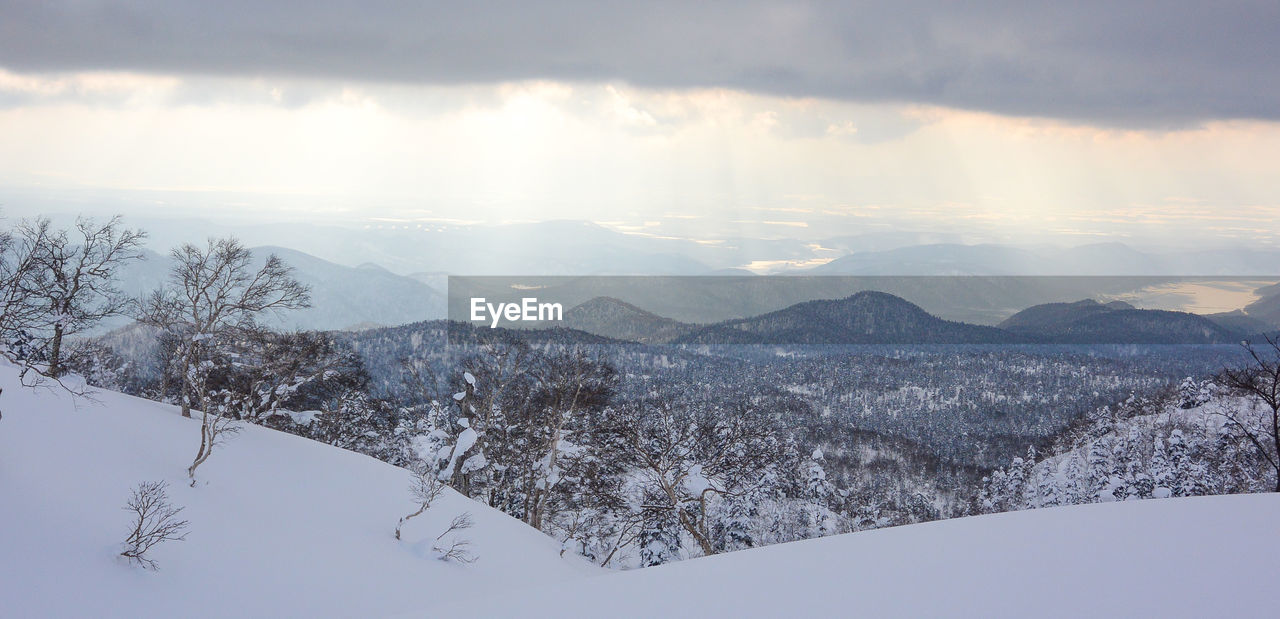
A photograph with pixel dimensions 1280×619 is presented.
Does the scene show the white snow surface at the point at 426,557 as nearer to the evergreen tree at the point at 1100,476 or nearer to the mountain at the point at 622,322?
the evergreen tree at the point at 1100,476

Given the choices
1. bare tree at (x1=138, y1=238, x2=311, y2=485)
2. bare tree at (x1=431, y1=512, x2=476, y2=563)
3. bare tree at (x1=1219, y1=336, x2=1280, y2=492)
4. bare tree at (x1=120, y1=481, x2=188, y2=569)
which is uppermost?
bare tree at (x1=138, y1=238, x2=311, y2=485)

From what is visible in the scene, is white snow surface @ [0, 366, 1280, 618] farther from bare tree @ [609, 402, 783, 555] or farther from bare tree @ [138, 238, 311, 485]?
bare tree @ [609, 402, 783, 555]

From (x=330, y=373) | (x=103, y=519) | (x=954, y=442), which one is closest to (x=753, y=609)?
(x=103, y=519)

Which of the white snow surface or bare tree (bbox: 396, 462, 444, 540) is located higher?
the white snow surface

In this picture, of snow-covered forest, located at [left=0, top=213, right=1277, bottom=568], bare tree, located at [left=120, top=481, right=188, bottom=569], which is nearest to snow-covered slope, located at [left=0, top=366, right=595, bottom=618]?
bare tree, located at [left=120, top=481, right=188, bottom=569]

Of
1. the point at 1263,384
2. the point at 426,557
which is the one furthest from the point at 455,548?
the point at 1263,384

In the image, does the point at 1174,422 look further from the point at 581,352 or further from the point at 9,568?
the point at 9,568
